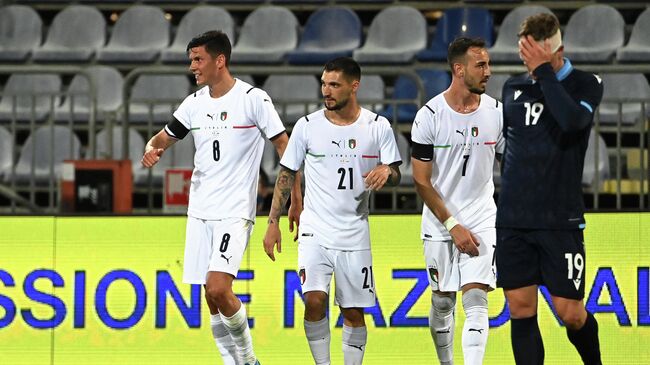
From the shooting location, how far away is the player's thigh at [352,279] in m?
8.26

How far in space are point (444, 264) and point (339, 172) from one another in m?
0.90

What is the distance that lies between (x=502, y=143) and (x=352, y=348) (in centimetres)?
162

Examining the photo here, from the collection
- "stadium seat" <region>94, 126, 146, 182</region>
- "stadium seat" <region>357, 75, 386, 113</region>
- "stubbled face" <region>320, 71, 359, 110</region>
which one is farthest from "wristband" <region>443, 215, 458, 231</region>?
"stadium seat" <region>357, 75, 386, 113</region>

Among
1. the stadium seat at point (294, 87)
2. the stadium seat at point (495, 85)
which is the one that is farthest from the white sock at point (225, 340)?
the stadium seat at point (294, 87)

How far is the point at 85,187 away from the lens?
34.1 feet

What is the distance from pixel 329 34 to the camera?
14.6m

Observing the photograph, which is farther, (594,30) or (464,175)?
(594,30)

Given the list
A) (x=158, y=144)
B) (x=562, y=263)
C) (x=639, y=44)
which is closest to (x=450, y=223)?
(x=562, y=263)

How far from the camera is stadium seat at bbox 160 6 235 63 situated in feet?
48.2

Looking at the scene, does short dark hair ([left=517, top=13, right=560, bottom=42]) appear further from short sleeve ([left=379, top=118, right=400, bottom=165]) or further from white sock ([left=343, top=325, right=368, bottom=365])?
white sock ([left=343, top=325, right=368, bottom=365])

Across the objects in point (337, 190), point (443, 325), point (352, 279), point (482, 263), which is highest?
point (337, 190)

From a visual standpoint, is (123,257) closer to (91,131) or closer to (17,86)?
(91,131)

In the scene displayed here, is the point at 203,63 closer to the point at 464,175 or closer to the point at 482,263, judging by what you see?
the point at 464,175

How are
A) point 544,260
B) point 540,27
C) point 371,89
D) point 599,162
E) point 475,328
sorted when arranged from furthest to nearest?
point 371,89, point 599,162, point 475,328, point 544,260, point 540,27
